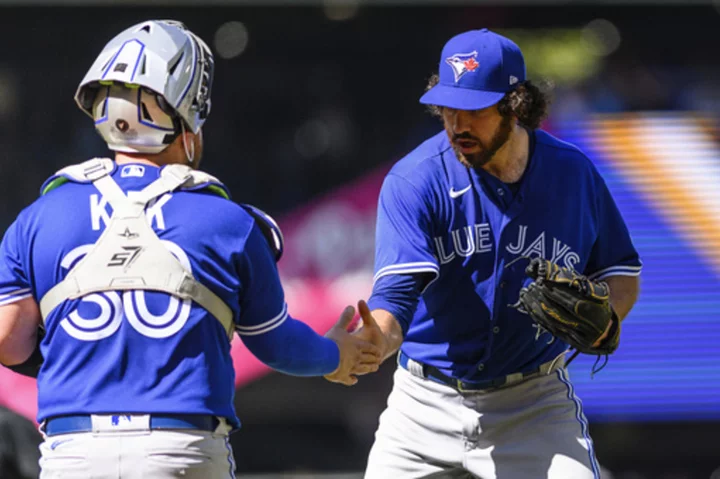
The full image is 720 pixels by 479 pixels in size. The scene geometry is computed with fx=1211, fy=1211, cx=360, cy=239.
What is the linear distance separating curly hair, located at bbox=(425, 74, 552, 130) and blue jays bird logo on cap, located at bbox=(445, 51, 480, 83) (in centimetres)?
18

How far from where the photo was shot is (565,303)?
4.41 metres

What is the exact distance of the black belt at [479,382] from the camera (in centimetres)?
483

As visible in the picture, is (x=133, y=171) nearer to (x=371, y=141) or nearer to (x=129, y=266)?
(x=129, y=266)

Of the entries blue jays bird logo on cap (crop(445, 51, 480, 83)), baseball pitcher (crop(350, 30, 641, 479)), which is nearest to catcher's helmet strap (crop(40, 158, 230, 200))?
baseball pitcher (crop(350, 30, 641, 479))

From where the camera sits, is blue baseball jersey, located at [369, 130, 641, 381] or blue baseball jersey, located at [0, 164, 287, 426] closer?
blue baseball jersey, located at [0, 164, 287, 426]

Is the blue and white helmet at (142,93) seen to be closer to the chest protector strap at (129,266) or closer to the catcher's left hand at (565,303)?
the chest protector strap at (129,266)

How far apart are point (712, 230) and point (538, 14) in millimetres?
2027

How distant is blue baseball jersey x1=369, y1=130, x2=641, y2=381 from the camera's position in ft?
15.6

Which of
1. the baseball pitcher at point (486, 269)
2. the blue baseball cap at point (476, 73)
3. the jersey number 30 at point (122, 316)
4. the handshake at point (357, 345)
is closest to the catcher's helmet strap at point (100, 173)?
the jersey number 30 at point (122, 316)

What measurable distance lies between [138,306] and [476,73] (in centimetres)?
190

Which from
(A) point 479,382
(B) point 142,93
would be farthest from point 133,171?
(A) point 479,382

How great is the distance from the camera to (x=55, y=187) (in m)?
3.65

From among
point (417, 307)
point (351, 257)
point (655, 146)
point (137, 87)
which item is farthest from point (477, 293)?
point (655, 146)

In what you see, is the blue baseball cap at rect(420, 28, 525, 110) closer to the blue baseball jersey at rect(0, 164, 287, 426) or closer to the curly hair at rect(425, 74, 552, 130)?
the curly hair at rect(425, 74, 552, 130)
